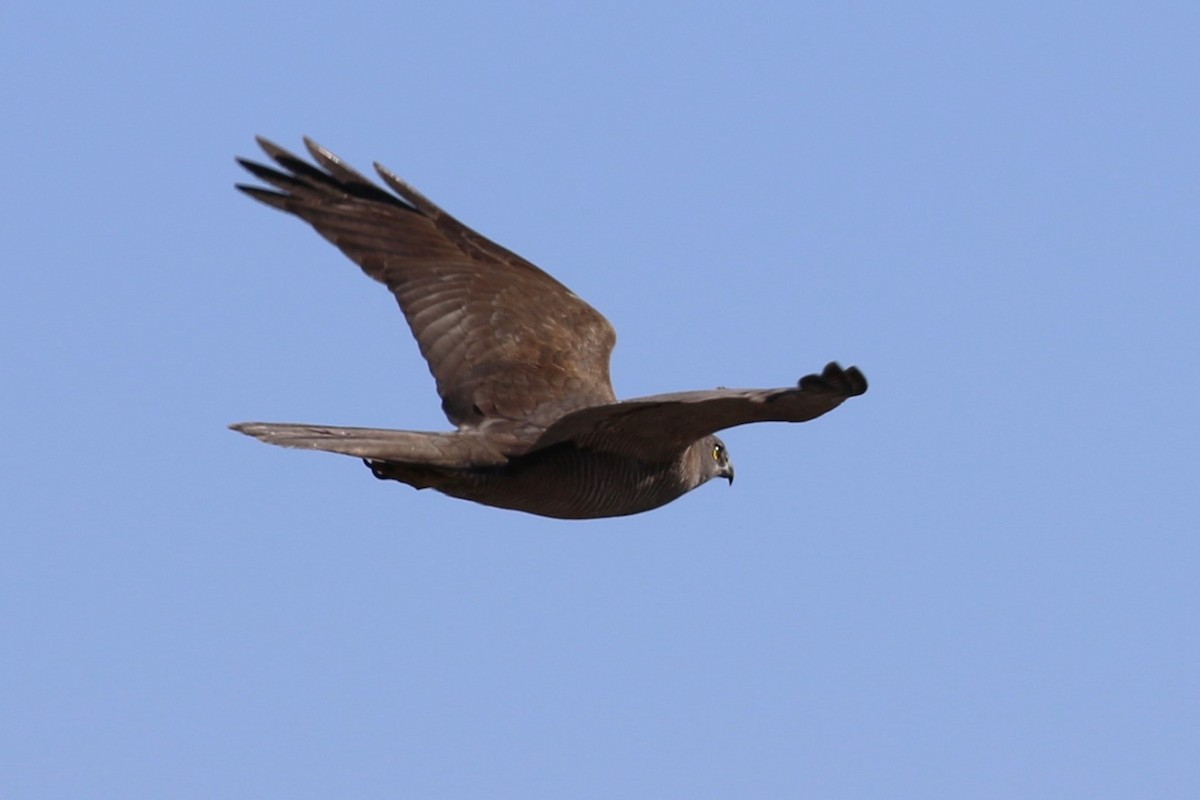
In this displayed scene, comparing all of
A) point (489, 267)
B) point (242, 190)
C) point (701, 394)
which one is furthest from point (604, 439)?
point (242, 190)

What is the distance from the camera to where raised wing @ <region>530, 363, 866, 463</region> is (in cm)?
924

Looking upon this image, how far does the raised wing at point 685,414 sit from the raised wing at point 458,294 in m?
1.15

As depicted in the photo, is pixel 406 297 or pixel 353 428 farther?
pixel 406 297

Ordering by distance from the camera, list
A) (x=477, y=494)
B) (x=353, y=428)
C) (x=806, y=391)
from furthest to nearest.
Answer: (x=477, y=494)
(x=353, y=428)
(x=806, y=391)

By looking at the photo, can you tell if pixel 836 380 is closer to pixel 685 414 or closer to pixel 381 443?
pixel 685 414

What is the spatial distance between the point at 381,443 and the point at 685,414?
1518 millimetres

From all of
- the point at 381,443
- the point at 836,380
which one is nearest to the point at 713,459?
the point at 381,443

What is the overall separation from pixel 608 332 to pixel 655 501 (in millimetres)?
1664

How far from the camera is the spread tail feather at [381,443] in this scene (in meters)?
10.2

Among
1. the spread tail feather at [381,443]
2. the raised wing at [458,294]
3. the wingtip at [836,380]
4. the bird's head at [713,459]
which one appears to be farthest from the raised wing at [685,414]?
the raised wing at [458,294]

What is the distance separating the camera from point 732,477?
1298 centimetres

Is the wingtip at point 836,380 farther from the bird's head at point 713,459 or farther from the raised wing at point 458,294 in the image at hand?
the raised wing at point 458,294

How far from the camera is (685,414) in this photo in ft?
34.0

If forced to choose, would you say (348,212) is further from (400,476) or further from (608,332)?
(400,476)
